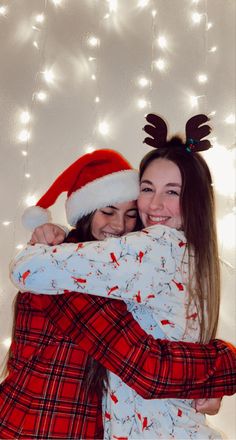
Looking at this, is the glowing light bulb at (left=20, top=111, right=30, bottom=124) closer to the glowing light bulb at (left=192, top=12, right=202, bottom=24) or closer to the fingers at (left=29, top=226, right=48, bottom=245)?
the fingers at (left=29, top=226, right=48, bottom=245)

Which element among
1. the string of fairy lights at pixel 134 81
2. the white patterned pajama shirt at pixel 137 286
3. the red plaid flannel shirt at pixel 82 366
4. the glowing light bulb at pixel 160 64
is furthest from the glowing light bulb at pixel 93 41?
the red plaid flannel shirt at pixel 82 366

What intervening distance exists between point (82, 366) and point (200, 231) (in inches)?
17.9

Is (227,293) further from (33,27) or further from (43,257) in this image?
(33,27)

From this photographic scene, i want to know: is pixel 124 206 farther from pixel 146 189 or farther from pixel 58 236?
pixel 58 236

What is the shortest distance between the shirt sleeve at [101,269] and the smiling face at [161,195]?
218 mm

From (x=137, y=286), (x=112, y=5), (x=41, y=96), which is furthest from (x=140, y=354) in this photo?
(x=112, y=5)

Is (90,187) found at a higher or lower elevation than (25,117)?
lower

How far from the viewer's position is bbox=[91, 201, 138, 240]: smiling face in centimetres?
135

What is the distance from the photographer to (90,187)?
1371 millimetres

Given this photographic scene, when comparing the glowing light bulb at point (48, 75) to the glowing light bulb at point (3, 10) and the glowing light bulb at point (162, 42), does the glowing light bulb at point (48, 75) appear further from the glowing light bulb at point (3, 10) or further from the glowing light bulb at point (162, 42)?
the glowing light bulb at point (162, 42)

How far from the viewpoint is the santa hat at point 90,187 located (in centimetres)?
136

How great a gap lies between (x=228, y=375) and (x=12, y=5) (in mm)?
1698

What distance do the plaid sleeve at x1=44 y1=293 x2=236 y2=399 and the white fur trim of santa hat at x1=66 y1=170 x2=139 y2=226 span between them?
38 cm

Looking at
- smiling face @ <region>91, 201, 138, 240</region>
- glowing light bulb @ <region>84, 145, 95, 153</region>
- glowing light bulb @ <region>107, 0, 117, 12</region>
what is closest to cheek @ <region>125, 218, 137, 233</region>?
smiling face @ <region>91, 201, 138, 240</region>
